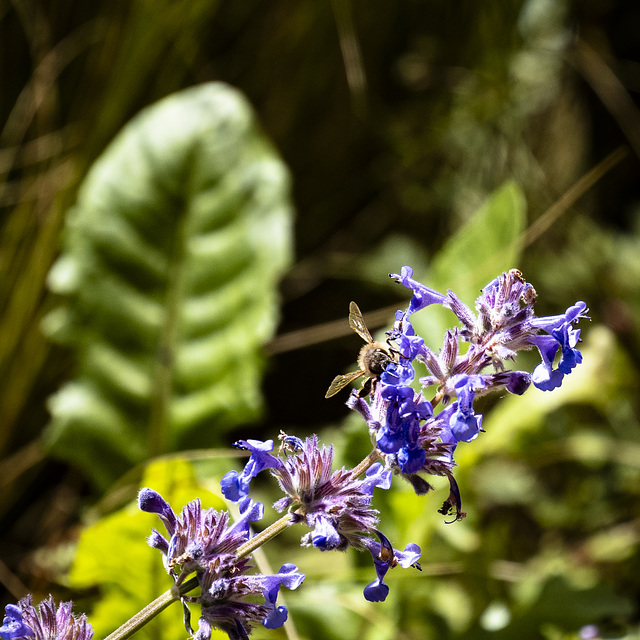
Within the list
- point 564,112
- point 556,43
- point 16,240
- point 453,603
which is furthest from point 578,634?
point 564,112

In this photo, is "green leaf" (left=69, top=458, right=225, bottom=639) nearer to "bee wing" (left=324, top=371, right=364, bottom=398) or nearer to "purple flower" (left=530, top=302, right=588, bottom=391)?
"bee wing" (left=324, top=371, right=364, bottom=398)

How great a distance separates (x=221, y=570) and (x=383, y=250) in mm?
1548

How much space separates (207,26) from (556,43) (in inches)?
44.5

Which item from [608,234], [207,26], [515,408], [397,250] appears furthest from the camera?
[608,234]

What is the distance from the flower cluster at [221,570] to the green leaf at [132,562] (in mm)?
363

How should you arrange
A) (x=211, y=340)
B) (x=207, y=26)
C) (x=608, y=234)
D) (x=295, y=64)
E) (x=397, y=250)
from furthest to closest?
(x=608, y=234)
(x=397, y=250)
(x=295, y=64)
(x=207, y=26)
(x=211, y=340)

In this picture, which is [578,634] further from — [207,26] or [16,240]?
[207,26]

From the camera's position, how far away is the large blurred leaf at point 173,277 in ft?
5.00

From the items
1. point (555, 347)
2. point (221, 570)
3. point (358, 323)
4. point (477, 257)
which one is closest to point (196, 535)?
point (221, 570)

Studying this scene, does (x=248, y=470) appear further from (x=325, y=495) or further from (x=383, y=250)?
(x=383, y=250)

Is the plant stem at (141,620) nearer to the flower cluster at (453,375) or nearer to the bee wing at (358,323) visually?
the flower cluster at (453,375)

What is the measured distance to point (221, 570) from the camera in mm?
647

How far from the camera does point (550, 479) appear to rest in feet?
6.15

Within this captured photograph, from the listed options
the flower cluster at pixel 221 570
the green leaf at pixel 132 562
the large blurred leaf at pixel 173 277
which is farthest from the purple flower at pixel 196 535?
the large blurred leaf at pixel 173 277
